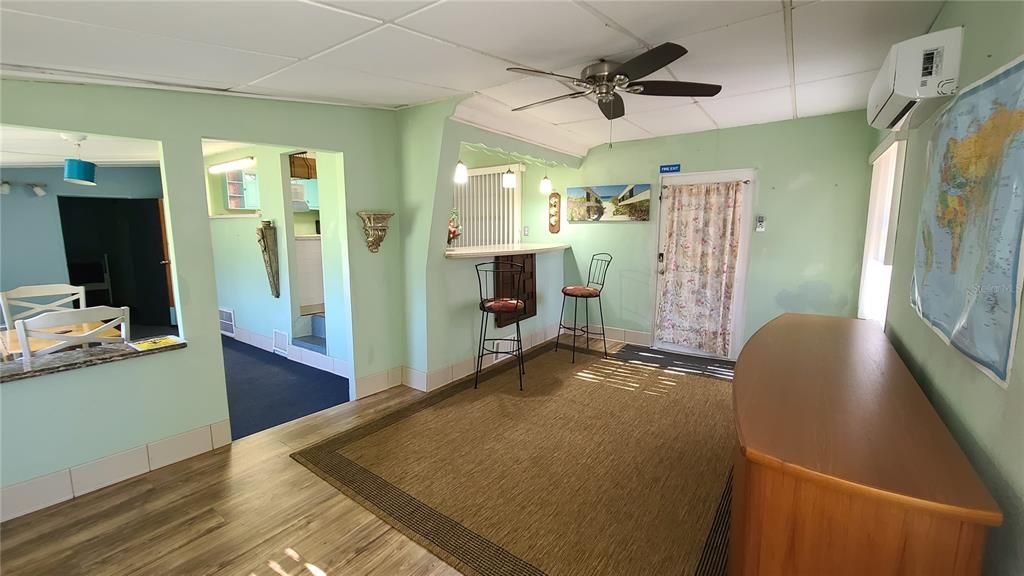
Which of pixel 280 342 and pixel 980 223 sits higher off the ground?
pixel 980 223

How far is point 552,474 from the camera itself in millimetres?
2494

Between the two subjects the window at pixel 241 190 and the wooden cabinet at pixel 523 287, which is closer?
the wooden cabinet at pixel 523 287

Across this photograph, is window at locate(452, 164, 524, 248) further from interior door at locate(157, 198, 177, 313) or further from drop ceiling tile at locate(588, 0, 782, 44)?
interior door at locate(157, 198, 177, 313)

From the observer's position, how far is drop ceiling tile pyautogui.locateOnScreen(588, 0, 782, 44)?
1.73 meters

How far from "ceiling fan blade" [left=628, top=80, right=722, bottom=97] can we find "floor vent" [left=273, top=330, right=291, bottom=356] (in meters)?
4.38

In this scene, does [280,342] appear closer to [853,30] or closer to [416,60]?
[416,60]

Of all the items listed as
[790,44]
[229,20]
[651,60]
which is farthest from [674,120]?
[229,20]

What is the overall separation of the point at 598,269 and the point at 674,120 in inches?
78.8

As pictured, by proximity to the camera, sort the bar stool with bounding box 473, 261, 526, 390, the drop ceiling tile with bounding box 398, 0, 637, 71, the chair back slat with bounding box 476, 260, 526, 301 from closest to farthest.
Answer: the drop ceiling tile with bounding box 398, 0, 637, 71
the bar stool with bounding box 473, 261, 526, 390
the chair back slat with bounding box 476, 260, 526, 301

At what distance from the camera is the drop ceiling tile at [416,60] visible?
1964 mm

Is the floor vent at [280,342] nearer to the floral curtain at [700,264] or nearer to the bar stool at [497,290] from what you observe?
the bar stool at [497,290]

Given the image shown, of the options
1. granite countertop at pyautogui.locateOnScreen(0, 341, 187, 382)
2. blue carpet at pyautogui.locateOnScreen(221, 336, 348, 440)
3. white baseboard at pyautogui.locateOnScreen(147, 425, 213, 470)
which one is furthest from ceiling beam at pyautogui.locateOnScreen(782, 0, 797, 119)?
white baseboard at pyautogui.locateOnScreen(147, 425, 213, 470)

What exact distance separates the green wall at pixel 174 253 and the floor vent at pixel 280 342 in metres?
1.77

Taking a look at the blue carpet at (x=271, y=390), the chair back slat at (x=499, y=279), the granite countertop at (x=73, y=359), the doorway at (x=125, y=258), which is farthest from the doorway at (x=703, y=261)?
the doorway at (x=125, y=258)
